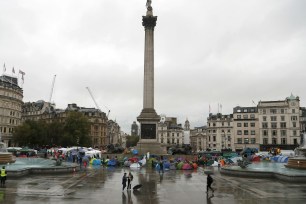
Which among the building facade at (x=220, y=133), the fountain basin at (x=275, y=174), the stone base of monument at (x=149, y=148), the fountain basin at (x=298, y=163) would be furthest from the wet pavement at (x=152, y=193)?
the building facade at (x=220, y=133)

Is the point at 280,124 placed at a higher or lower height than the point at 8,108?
lower

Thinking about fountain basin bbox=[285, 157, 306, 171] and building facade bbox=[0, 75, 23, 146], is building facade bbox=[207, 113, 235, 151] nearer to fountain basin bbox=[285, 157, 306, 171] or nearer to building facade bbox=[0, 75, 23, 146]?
building facade bbox=[0, 75, 23, 146]

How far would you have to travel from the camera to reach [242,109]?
123875mm

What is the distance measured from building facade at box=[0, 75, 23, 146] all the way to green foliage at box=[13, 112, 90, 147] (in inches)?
278

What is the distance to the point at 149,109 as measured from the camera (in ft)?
204

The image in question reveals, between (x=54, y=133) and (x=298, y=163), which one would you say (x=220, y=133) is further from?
(x=298, y=163)

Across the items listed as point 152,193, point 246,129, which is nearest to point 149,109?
point 152,193

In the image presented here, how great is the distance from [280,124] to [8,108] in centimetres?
9704

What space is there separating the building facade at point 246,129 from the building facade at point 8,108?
3259 inches

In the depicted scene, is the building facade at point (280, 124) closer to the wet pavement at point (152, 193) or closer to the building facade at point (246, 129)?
the building facade at point (246, 129)

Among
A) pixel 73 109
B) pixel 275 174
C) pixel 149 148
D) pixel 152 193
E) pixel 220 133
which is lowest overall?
pixel 152 193

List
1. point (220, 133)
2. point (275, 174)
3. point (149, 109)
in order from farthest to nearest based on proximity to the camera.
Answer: point (220, 133) → point (149, 109) → point (275, 174)

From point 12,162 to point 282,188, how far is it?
30.2 m

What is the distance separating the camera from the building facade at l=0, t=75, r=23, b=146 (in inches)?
4274
